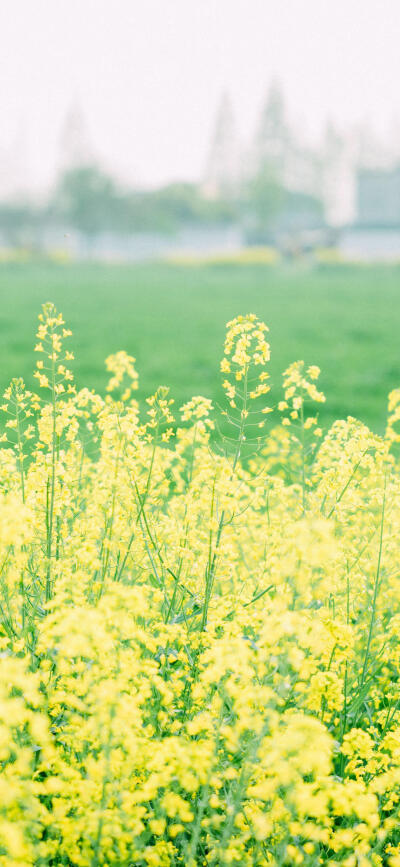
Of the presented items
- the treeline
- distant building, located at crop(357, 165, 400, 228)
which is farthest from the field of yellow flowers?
distant building, located at crop(357, 165, 400, 228)

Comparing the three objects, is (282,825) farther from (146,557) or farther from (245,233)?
(245,233)

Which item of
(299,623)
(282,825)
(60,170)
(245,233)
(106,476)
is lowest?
(282,825)

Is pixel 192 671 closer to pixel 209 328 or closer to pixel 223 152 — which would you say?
pixel 209 328

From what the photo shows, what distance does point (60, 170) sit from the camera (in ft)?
233

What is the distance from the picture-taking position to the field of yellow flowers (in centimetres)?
204

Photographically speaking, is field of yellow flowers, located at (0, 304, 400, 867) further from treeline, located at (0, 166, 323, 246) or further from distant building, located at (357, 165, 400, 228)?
distant building, located at (357, 165, 400, 228)

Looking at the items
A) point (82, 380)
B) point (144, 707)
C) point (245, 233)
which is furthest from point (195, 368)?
point (245, 233)

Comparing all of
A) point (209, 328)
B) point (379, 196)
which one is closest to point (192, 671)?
point (209, 328)

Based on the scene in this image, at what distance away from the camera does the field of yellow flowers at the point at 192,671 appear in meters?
2.04

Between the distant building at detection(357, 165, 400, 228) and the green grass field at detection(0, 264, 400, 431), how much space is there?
38.6 m

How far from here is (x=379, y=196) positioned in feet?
232

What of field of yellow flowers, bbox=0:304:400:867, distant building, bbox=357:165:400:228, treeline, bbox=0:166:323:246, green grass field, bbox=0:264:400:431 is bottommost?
field of yellow flowers, bbox=0:304:400:867

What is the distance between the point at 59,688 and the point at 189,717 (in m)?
0.47

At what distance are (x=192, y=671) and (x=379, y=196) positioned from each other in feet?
240
